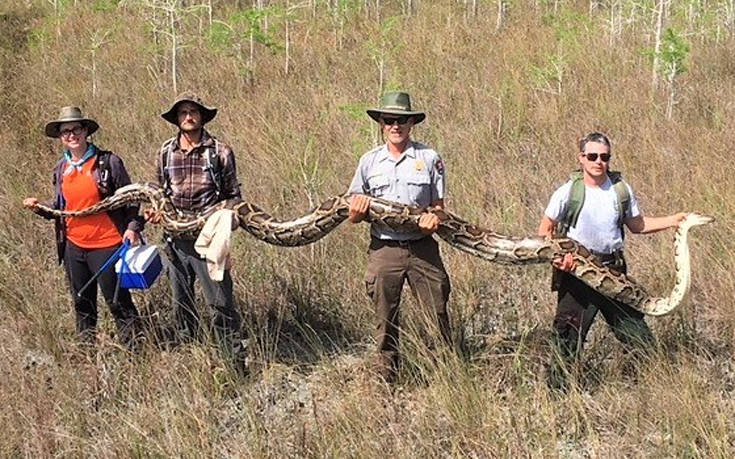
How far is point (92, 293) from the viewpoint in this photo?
15.6 ft

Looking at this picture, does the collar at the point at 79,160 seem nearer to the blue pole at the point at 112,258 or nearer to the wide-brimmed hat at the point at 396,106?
the blue pole at the point at 112,258

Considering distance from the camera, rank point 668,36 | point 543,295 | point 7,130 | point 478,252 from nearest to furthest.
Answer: point 478,252 < point 543,295 < point 668,36 < point 7,130

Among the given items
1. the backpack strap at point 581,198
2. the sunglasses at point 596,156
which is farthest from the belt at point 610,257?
the sunglasses at point 596,156

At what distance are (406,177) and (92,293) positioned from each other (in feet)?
8.31

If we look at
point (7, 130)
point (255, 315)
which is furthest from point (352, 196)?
point (7, 130)

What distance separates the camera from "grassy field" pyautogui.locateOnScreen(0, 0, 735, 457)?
365 cm

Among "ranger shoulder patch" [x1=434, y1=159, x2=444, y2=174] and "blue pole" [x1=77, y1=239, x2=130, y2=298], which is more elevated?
"ranger shoulder patch" [x1=434, y1=159, x2=444, y2=174]

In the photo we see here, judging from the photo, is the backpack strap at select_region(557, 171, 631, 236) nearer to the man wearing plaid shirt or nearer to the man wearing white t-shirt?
the man wearing white t-shirt

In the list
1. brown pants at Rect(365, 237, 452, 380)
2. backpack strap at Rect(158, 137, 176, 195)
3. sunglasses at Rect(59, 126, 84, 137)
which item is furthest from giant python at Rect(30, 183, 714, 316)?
sunglasses at Rect(59, 126, 84, 137)

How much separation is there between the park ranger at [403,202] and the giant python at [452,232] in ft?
0.37

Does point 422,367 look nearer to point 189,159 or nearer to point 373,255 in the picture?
point 373,255

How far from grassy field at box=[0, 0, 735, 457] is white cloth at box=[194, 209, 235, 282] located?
2.10 ft

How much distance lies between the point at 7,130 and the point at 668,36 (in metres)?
9.25

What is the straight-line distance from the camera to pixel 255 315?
17.2 ft
